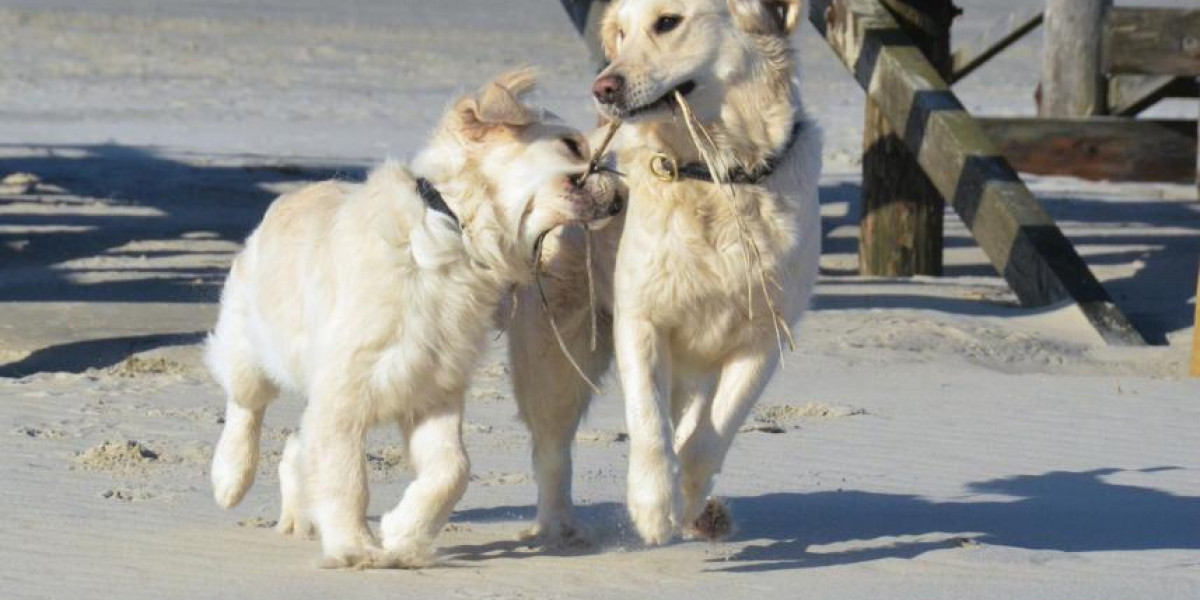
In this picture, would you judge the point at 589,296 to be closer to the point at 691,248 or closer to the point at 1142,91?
the point at 691,248

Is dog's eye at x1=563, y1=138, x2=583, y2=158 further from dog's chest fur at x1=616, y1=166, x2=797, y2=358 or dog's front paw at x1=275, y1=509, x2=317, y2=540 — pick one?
dog's front paw at x1=275, y1=509, x2=317, y2=540

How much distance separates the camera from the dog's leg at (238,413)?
20.3ft

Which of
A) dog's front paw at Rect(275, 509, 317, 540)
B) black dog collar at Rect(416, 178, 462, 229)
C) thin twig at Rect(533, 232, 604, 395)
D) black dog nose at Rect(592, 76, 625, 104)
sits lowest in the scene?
dog's front paw at Rect(275, 509, 317, 540)

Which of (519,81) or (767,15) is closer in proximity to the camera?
(519,81)

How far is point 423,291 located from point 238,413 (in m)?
1.19

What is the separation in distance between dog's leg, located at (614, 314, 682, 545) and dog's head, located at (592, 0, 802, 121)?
2.08 feet

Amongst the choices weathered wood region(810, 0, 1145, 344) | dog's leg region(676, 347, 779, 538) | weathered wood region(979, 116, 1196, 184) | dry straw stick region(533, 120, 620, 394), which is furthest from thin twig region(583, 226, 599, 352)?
weathered wood region(979, 116, 1196, 184)

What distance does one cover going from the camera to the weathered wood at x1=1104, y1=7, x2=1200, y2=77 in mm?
12844

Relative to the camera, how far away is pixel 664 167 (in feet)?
19.8

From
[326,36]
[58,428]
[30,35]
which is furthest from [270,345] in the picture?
[326,36]

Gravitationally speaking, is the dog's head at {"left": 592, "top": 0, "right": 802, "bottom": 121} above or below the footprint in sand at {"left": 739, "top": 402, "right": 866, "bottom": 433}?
above

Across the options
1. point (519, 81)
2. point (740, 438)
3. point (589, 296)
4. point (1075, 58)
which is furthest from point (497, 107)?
point (1075, 58)

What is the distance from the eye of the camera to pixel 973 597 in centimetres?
544

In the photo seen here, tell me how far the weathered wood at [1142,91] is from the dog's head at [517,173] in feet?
37.8
